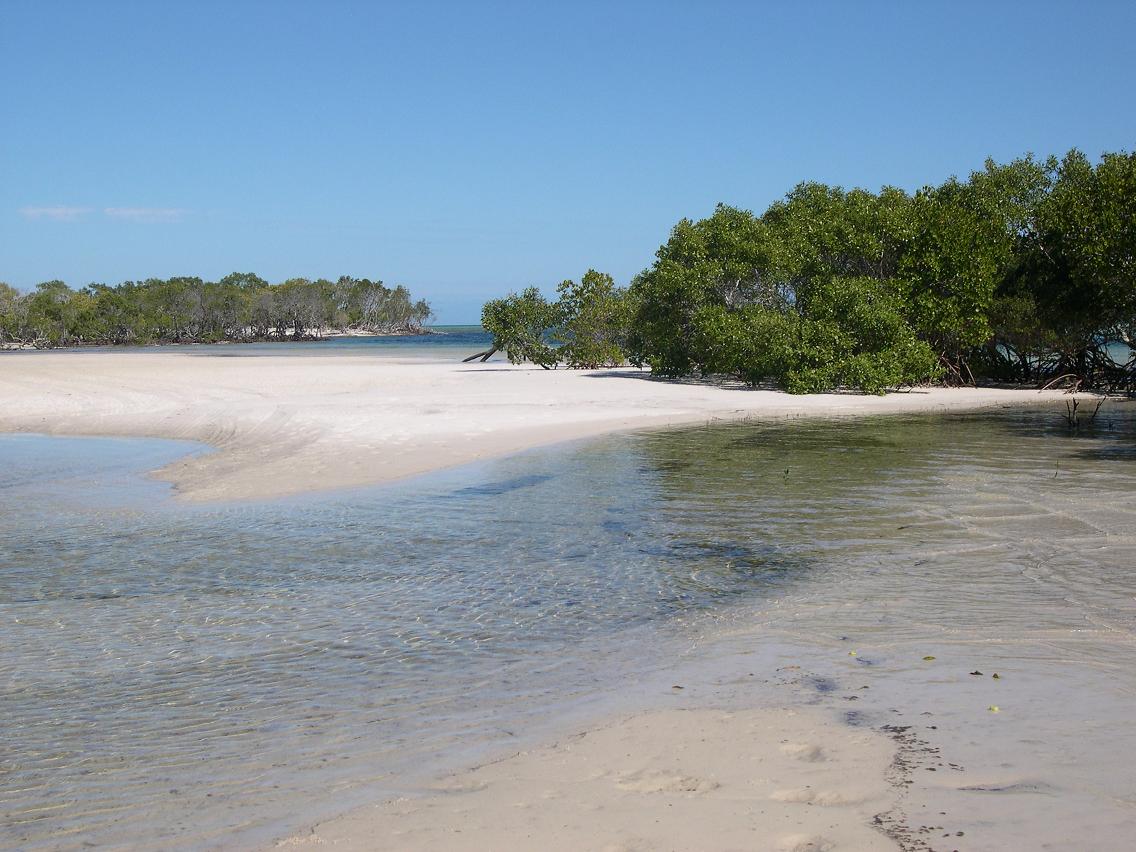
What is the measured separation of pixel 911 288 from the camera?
93.3 ft

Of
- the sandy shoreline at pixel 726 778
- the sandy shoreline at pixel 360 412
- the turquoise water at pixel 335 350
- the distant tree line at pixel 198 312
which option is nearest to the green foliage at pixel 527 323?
the sandy shoreline at pixel 360 412

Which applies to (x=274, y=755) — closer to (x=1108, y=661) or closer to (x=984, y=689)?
(x=984, y=689)

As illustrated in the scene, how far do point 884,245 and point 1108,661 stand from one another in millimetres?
25437

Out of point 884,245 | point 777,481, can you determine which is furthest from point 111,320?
point 777,481

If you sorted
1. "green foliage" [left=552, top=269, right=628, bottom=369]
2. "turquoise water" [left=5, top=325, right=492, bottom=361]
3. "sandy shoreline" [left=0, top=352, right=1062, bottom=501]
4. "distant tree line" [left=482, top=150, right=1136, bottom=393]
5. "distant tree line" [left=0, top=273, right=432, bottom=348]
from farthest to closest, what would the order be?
"distant tree line" [left=0, top=273, right=432, bottom=348] → "turquoise water" [left=5, top=325, right=492, bottom=361] → "green foliage" [left=552, top=269, right=628, bottom=369] → "distant tree line" [left=482, top=150, right=1136, bottom=393] → "sandy shoreline" [left=0, top=352, right=1062, bottom=501]

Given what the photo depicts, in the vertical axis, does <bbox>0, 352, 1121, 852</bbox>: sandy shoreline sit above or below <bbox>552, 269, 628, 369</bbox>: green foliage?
below

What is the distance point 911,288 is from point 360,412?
16819 millimetres

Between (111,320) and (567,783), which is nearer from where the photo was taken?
(567,783)

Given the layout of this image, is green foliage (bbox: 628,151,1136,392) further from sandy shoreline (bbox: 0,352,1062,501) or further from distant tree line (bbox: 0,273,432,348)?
distant tree line (bbox: 0,273,432,348)

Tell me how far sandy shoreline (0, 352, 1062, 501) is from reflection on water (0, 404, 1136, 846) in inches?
69.3

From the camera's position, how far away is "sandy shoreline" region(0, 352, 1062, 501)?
50.1ft

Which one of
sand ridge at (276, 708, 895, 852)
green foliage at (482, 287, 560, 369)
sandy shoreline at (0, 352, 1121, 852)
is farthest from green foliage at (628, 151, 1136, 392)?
sand ridge at (276, 708, 895, 852)

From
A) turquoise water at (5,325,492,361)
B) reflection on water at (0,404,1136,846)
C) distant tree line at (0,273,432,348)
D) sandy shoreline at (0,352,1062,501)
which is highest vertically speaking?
distant tree line at (0,273,432,348)

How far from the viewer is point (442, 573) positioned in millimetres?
8703
